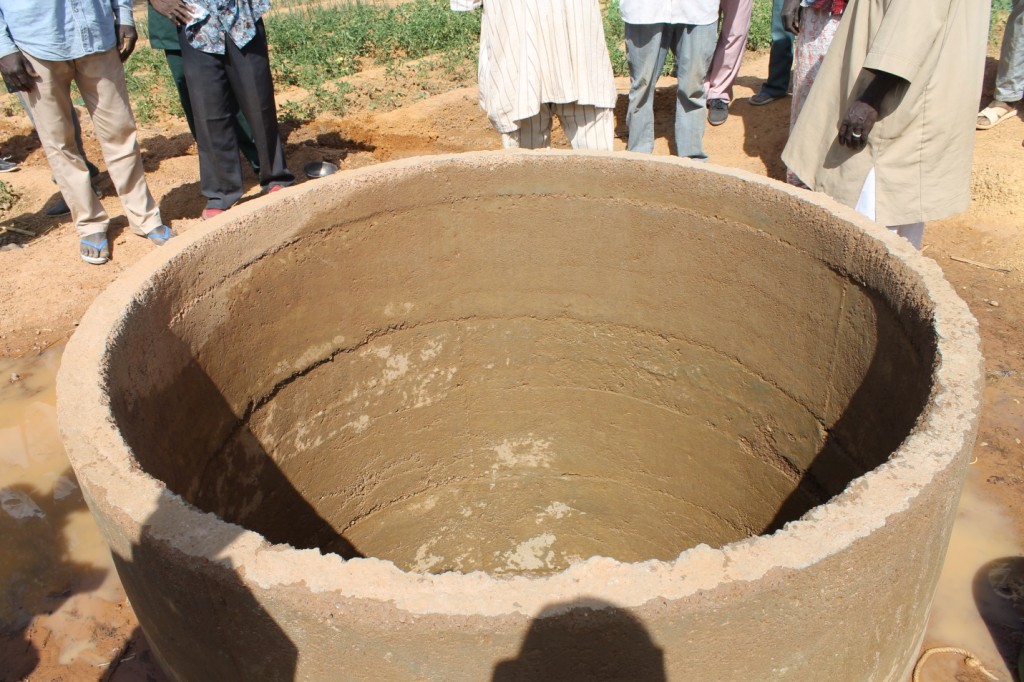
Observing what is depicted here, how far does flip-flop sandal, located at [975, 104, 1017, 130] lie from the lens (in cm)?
547

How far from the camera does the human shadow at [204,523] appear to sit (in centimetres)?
140

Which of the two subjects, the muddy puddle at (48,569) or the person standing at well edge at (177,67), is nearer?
the muddy puddle at (48,569)

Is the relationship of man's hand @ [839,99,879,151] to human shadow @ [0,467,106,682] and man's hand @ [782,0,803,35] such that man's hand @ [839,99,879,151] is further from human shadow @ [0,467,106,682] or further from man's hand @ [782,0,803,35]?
human shadow @ [0,467,106,682]

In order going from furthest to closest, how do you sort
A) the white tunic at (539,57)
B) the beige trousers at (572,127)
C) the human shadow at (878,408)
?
1. the beige trousers at (572,127)
2. the white tunic at (539,57)
3. the human shadow at (878,408)

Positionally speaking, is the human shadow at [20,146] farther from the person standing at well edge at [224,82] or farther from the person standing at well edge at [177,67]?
the person standing at well edge at [224,82]

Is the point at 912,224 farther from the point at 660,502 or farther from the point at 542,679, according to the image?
the point at 542,679

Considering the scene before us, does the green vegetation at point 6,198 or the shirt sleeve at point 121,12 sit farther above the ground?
the shirt sleeve at point 121,12

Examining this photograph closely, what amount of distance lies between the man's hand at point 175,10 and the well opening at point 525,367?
216cm

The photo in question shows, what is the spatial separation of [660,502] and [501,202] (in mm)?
1513

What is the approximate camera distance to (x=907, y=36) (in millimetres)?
2787

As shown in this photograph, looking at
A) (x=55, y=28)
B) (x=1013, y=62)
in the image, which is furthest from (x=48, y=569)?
(x=1013, y=62)

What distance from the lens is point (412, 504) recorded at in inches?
143

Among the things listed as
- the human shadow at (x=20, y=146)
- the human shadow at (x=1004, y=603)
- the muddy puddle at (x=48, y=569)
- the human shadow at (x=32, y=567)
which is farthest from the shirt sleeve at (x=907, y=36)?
the human shadow at (x=20, y=146)

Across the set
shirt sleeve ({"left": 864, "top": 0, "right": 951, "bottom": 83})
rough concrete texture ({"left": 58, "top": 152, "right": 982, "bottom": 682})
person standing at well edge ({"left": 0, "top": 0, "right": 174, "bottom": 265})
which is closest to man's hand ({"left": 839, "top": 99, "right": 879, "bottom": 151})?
shirt sleeve ({"left": 864, "top": 0, "right": 951, "bottom": 83})
